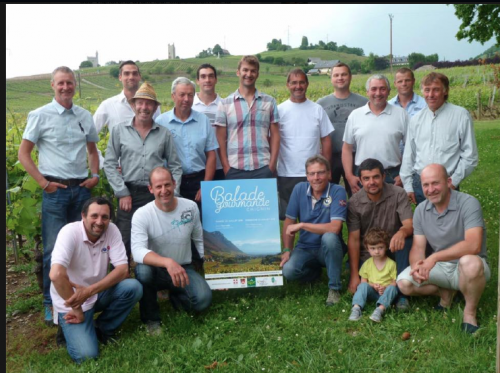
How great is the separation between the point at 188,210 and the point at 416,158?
249 centimetres

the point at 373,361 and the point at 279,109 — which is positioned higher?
the point at 279,109

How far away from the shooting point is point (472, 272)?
14.7 ft

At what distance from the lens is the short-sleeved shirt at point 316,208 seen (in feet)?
17.7

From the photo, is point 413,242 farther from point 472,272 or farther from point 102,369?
point 102,369

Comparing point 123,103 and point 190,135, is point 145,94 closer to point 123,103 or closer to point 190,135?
point 190,135

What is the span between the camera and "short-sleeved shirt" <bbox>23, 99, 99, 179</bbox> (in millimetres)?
4957

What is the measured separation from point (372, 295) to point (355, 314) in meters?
0.33

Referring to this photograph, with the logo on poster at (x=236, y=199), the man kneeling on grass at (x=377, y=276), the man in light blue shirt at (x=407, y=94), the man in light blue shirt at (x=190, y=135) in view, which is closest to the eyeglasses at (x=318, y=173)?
the logo on poster at (x=236, y=199)

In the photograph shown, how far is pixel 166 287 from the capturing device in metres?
5.07

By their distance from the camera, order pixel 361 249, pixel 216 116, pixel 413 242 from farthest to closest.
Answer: pixel 216 116 < pixel 361 249 < pixel 413 242

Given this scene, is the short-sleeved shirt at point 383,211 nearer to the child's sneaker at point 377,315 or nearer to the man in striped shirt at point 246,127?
the child's sneaker at point 377,315

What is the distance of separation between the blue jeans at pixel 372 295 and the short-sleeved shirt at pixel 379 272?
0.12 meters

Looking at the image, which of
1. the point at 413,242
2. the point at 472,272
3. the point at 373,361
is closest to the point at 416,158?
the point at 413,242

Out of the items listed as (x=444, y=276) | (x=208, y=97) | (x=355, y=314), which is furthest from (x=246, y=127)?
(x=444, y=276)
